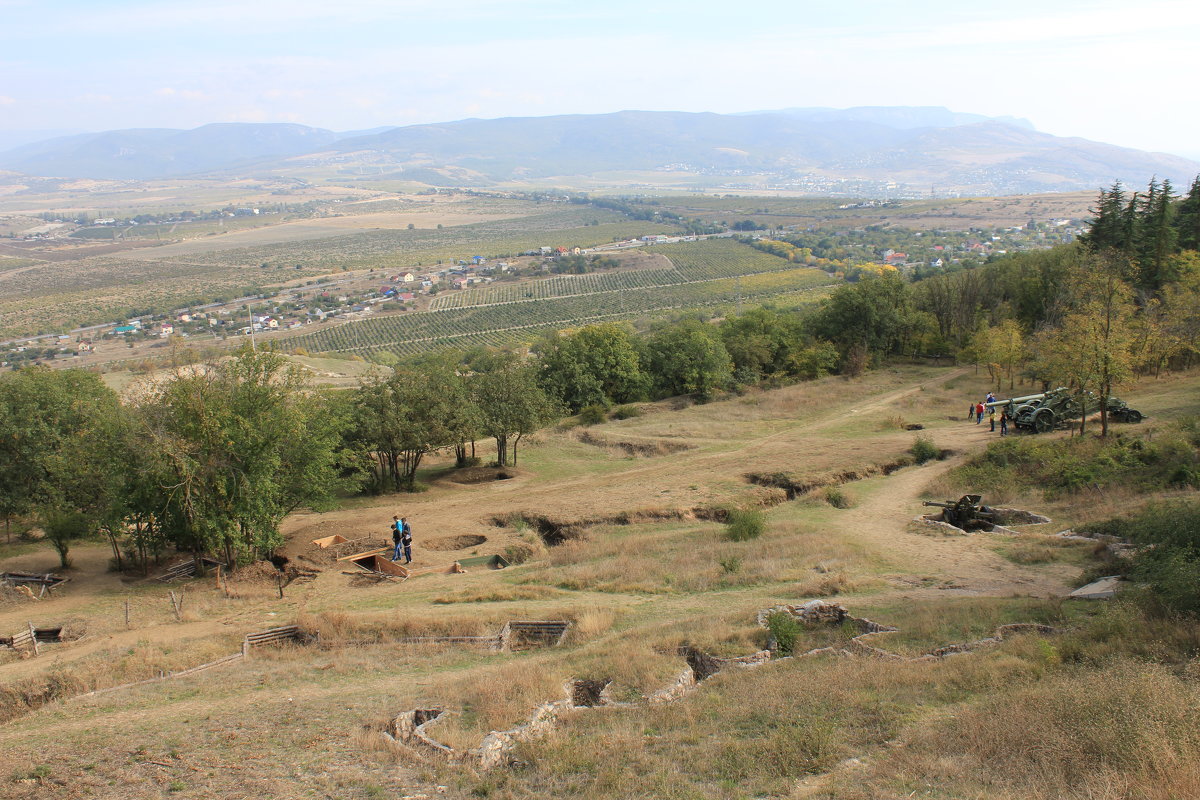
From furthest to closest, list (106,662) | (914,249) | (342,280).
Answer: (342,280)
(914,249)
(106,662)

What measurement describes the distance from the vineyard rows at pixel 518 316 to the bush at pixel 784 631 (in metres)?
85.1

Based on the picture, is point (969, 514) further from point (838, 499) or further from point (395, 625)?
point (395, 625)

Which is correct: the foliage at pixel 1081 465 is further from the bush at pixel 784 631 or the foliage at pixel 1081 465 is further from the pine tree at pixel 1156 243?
the pine tree at pixel 1156 243

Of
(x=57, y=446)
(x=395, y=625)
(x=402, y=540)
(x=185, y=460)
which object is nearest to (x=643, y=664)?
(x=395, y=625)

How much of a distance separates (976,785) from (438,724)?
803 centimetres

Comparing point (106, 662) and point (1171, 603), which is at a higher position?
point (1171, 603)

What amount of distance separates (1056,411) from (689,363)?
25100 millimetres

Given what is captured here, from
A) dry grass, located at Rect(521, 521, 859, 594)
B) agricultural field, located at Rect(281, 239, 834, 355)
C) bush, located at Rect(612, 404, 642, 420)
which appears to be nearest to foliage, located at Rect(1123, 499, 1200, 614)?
dry grass, located at Rect(521, 521, 859, 594)

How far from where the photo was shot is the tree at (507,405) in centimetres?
3606

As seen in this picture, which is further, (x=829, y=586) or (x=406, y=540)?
(x=406, y=540)

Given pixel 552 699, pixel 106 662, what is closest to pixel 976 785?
pixel 552 699

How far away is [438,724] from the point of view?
12375 mm

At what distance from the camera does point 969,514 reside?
76.8 ft

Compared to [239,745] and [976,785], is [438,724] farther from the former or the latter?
[976,785]
